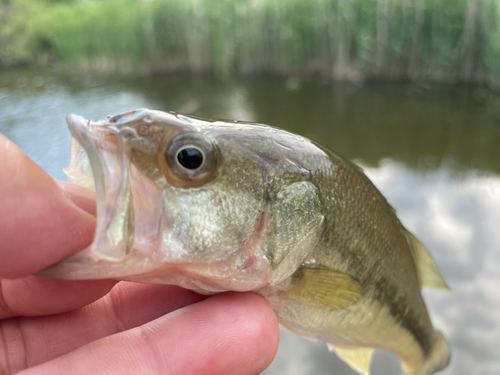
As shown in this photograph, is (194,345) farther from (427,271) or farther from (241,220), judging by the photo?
(427,271)

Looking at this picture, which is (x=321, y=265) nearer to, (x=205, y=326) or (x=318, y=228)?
(x=318, y=228)

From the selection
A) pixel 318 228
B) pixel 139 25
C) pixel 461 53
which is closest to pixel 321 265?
pixel 318 228

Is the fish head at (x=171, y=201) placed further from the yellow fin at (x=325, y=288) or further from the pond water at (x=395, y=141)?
the pond water at (x=395, y=141)

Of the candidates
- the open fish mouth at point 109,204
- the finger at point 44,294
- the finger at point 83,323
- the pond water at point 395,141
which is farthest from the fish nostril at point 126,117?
the pond water at point 395,141

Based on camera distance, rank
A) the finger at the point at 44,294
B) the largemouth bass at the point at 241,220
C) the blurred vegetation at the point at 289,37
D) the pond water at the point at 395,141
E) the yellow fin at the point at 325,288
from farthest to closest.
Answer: the blurred vegetation at the point at 289,37 → the pond water at the point at 395,141 → the yellow fin at the point at 325,288 → the finger at the point at 44,294 → the largemouth bass at the point at 241,220

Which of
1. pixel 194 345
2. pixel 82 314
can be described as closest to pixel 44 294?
pixel 82 314

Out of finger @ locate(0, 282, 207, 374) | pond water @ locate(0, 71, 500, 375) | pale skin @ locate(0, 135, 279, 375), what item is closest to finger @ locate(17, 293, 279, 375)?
pale skin @ locate(0, 135, 279, 375)
